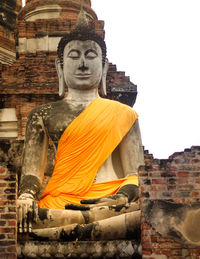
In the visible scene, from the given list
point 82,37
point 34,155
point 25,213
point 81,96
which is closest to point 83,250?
point 25,213

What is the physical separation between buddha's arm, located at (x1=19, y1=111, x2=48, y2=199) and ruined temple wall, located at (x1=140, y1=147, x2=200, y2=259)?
2.52 m

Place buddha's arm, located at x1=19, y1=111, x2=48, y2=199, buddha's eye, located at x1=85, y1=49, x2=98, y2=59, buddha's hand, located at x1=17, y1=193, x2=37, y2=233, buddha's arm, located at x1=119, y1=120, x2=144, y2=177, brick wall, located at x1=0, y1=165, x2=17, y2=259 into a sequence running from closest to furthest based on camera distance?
brick wall, located at x1=0, y1=165, x2=17, y2=259, buddha's hand, located at x1=17, y1=193, x2=37, y2=233, buddha's arm, located at x1=19, y1=111, x2=48, y2=199, buddha's arm, located at x1=119, y1=120, x2=144, y2=177, buddha's eye, located at x1=85, y1=49, x2=98, y2=59

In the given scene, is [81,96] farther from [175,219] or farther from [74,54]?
[175,219]

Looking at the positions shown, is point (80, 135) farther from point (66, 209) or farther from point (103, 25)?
point (103, 25)

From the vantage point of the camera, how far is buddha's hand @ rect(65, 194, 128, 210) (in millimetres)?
9561

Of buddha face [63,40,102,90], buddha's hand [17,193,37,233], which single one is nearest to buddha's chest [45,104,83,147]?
buddha face [63,40,102,90]

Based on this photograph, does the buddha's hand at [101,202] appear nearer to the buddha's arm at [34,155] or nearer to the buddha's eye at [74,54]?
the buddha's arm at [34,155]

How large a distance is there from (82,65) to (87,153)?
1611 millimetres

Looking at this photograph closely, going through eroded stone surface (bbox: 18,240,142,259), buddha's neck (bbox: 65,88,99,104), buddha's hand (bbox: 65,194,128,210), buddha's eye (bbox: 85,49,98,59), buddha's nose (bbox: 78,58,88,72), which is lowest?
eroded stone surface (bbox: 18,240,142,259)

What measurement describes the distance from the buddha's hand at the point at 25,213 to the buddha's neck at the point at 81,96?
2.38 m

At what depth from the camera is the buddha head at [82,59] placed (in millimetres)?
11539

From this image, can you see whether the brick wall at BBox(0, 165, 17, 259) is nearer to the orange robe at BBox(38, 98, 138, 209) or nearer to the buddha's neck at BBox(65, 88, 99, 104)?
the orange robe at BBox(38, 98, 138, 209)

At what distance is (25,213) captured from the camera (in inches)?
366

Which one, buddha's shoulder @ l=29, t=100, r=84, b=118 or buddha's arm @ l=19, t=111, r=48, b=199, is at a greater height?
buddha's shoulder @ l=29, t=100, r=84, b=118
